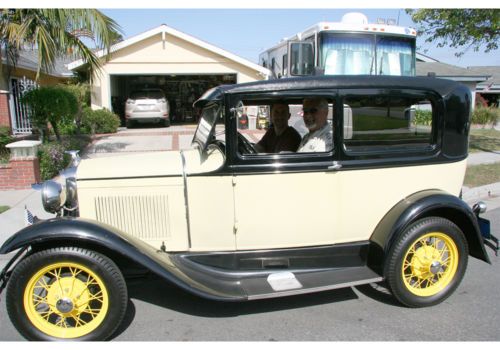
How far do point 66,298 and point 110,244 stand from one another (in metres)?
0.51

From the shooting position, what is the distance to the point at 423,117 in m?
3.48

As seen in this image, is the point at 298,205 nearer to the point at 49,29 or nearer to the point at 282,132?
the point at 282,132

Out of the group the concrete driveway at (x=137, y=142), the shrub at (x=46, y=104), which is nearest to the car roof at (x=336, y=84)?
the shrub at (x=46, y=104)

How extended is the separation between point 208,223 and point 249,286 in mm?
588

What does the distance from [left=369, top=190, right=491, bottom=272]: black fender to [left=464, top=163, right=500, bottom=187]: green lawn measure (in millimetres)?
4571

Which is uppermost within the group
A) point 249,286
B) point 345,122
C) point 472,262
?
point 345,122

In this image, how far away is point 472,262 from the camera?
4.33m

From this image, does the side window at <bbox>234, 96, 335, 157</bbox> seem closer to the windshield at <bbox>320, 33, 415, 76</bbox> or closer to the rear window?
the windshield at <bbox>320, 33, 415, 76</bbox>

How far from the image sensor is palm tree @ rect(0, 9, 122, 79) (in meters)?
7.40

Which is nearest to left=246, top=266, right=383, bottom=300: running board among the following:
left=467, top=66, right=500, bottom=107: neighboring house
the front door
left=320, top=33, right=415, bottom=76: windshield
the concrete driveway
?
the front door

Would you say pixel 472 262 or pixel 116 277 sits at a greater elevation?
pixel 116 277

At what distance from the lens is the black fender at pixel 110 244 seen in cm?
267

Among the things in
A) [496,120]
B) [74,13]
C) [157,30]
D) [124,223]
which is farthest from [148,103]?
[496,120]

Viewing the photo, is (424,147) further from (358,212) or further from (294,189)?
(294,189)
